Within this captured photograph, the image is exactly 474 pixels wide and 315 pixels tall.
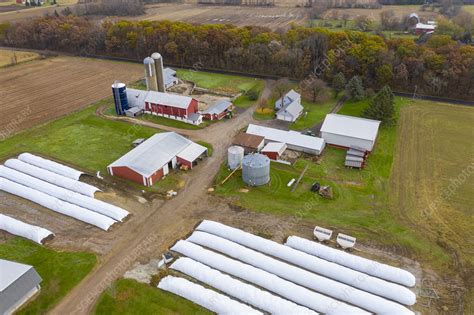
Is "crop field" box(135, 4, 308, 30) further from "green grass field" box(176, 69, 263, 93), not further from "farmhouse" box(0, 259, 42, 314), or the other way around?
"farmhouse" box(0, 259, 42, 314)

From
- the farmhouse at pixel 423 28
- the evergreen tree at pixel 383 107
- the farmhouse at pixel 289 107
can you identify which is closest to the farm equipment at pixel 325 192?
the farmhouse at pixel 289 107

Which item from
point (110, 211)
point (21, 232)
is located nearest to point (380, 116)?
point (110, 211)

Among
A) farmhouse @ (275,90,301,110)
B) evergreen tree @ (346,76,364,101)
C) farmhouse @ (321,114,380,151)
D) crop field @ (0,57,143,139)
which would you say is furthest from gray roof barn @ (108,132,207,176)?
evergreen tree @ (346,76,364,101)

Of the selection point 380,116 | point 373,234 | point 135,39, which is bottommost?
point 373,234

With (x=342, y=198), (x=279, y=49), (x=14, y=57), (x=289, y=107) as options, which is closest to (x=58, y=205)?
(x=342, y=198)

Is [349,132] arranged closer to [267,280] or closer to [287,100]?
[287,100]

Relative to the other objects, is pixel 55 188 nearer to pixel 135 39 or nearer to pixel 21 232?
pixel 21 232

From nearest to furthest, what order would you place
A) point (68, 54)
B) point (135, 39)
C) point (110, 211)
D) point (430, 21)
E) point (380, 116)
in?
point (110, 211) < point (380, 116) < point (135, 39) < point (68, 54) < point (430, 21)

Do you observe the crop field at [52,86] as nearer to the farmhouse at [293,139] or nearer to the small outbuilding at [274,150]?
the farmhouse at [293,139]
